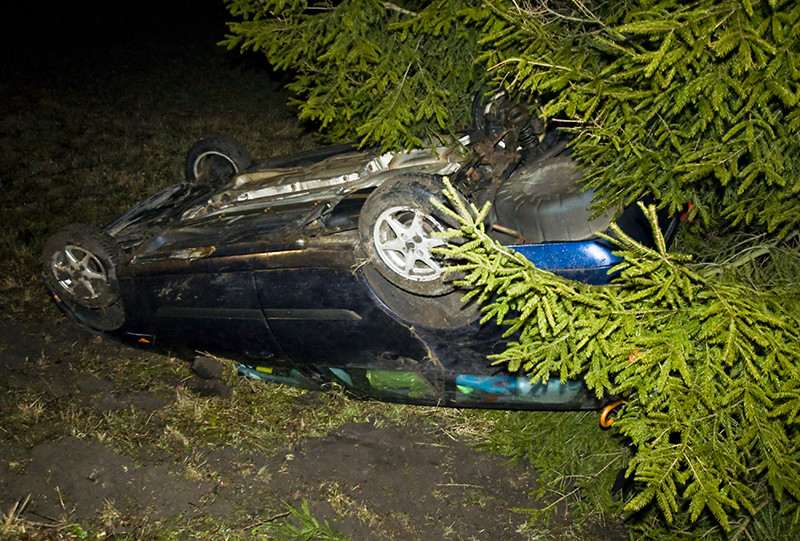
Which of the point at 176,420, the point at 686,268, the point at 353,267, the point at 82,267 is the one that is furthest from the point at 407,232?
the point at 82,267

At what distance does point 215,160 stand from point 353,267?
9.29 feet

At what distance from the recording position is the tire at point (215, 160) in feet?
17.2

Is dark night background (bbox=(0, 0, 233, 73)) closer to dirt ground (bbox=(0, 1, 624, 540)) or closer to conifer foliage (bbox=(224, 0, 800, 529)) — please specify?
dirt ground (bbox=(0, 1, 624, 540))

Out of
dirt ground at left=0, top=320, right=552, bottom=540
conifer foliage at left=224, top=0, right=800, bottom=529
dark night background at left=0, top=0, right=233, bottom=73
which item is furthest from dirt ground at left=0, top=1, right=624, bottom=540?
dark night background at left=0, top=0, right=233, bottom=73

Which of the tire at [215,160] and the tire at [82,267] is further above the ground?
the tire at [215,160]

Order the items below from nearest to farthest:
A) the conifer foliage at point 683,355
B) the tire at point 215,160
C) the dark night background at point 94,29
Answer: the conifer foliage at point 683,355 < the tire at point 215,160 < the dark night background at point 94,29

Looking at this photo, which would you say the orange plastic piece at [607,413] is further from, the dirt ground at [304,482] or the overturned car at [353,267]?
the dirt ground at [304,482]

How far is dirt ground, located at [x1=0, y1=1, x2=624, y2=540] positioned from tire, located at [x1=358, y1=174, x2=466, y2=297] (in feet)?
4.14

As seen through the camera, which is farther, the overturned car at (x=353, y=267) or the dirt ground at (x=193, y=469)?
the dirt ground at (x=193, y=469)

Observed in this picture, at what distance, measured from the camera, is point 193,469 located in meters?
3.44

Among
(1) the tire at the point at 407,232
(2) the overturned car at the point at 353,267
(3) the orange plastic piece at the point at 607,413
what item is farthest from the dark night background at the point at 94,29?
(3) the orange plastic piece at the point at 607,413

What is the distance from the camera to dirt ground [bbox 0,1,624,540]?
10.5 ft

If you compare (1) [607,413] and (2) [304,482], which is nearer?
(1) [607,413]

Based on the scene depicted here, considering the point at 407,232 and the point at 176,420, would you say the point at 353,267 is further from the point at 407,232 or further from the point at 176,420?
the point at 176,420
